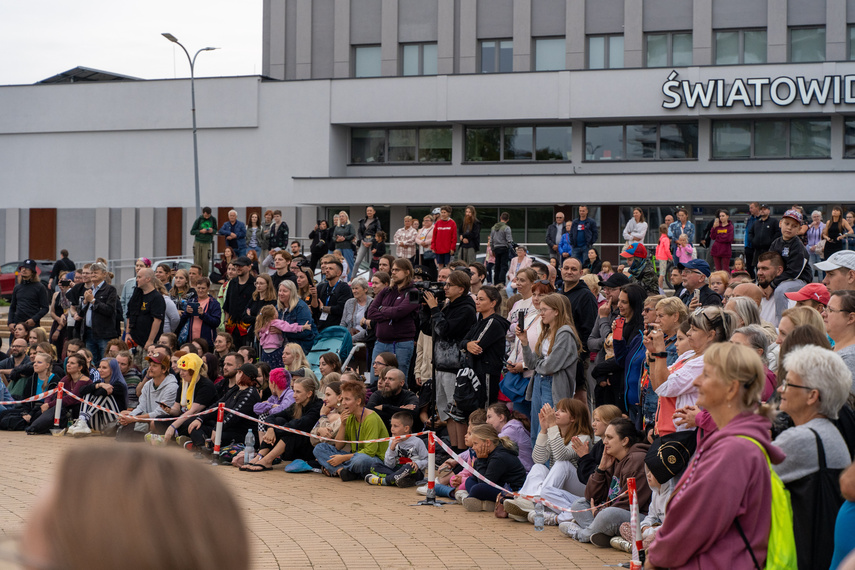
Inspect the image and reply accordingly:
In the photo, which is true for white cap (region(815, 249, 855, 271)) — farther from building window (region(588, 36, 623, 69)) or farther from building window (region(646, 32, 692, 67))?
building window (region(588, 36, 623, 69))

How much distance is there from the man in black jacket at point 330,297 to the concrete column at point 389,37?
26.1 meters

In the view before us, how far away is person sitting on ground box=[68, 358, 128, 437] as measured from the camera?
14.9 metres

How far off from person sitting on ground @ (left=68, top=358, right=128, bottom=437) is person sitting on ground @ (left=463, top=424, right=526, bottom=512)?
6847 mm

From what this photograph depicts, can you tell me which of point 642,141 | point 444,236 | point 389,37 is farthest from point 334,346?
point 389,37

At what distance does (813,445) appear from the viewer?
474 centimetres

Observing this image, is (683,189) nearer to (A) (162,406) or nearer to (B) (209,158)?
(B) (209,158)

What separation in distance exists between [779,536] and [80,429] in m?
12.7

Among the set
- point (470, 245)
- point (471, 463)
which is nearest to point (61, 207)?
point (470, 245)

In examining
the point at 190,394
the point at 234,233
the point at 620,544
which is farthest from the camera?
the point at 234,233

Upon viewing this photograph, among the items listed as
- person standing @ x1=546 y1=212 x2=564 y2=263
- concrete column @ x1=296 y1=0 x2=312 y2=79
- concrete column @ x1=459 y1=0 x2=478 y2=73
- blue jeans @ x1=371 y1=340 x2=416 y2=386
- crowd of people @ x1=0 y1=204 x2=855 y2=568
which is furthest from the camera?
concrete column @ x1=296 y1=0 x2=312 y2=79

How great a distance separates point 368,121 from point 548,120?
711cm

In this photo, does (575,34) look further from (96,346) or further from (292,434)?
Answer: (292,434)

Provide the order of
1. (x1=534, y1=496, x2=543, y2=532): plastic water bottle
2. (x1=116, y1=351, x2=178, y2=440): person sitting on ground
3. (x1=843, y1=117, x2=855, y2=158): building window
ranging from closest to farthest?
(x1=534, y1=496, x2=543, y2=532): plastic water bottle
(x1=116, y1=351, x2=178, y2=440): person sitting on ground
(x1=843, y1=117, x2=855, y2=158): building window

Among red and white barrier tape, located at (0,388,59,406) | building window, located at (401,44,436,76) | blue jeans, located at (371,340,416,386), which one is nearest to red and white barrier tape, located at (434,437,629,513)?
blue jeans, located at (371,340,416,386)
